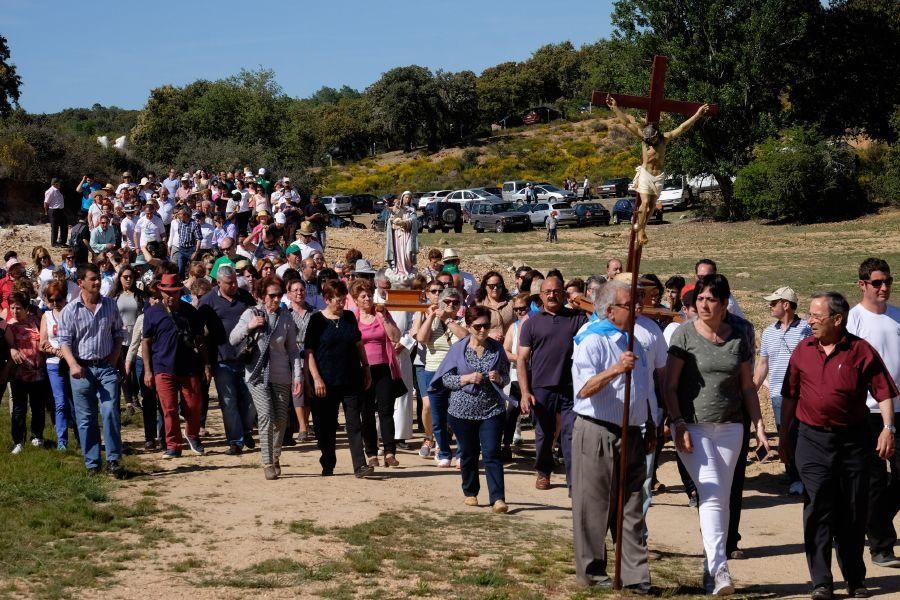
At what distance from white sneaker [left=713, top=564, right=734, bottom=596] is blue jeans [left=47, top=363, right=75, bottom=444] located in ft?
22.4

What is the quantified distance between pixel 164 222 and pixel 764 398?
13542 millimetres

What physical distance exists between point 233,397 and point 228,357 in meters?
0.43

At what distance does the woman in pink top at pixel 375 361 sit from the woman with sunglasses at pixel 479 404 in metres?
1.46

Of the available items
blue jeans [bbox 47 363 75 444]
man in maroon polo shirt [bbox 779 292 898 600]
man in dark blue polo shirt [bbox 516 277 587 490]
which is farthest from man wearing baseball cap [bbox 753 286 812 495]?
blue jeans [bbox 47 363 75 444]

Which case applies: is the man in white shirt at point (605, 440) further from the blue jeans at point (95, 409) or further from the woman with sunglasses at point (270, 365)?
the blue jeans at point (95, 409)

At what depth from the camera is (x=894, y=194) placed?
46688mm

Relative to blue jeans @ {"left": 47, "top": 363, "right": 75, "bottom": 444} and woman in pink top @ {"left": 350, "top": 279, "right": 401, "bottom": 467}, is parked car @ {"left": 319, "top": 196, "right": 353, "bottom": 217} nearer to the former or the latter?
blue jeans @ {"left": 47, "top": 363, "right": 75, "bottom": 444}

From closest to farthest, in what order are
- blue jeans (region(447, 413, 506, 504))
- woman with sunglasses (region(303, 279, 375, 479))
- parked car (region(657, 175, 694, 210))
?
blue jeans (region(447, 413, 506, 504))
woman with sunglasses (region(303, 279, 375, 479))
parked car (region(657, 175, 694, 210))

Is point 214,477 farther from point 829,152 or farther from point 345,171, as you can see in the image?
point 345,171

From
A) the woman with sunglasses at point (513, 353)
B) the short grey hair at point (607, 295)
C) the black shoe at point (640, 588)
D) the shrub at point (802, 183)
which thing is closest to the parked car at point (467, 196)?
the shrub at point (802, 183)

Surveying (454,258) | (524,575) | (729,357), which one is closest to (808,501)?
(729,357)

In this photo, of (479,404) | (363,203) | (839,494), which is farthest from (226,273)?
(363,203)

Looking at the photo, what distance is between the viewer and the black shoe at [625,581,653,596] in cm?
725

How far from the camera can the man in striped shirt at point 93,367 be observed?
10.6 m
